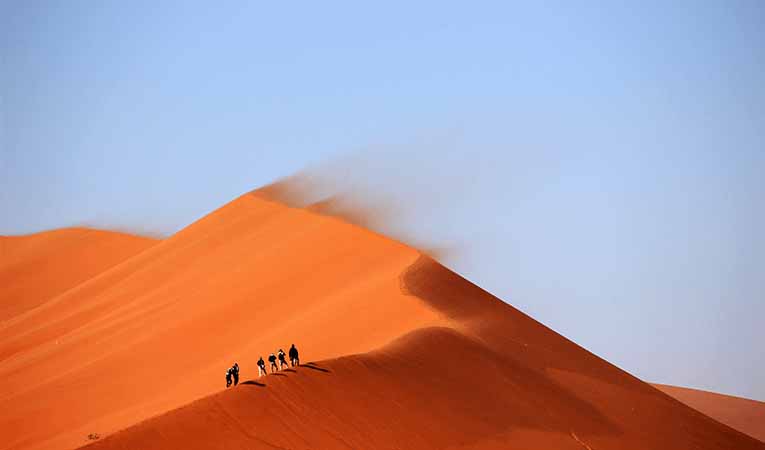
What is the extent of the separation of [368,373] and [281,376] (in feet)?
9.40

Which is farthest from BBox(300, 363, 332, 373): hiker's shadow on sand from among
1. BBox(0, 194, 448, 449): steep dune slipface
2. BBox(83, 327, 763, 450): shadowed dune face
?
BBox(0, 194, 448, 449): steep dune slipface

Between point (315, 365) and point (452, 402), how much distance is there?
13.9 ft

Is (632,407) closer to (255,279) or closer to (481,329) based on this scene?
(481,329)

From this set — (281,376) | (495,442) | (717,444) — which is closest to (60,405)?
(281,376)

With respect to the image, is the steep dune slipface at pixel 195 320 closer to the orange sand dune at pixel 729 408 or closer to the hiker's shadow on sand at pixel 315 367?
the hiker's shadow on sand at pixel 315 367

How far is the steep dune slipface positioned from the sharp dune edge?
111 mm

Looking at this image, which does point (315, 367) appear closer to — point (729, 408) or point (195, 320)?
point (195, 320)

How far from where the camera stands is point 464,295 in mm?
42906

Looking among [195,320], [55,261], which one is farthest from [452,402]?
[55,261]

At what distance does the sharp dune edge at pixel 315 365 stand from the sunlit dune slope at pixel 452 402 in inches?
2.5

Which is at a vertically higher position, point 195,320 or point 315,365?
point 195,320

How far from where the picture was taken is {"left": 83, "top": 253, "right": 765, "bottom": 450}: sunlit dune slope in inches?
1040

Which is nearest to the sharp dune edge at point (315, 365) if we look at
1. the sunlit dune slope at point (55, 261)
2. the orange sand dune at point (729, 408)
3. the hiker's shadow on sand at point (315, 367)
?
the hiker's shadow on sand at point (315, 367)

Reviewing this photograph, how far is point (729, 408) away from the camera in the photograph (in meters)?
66.9
